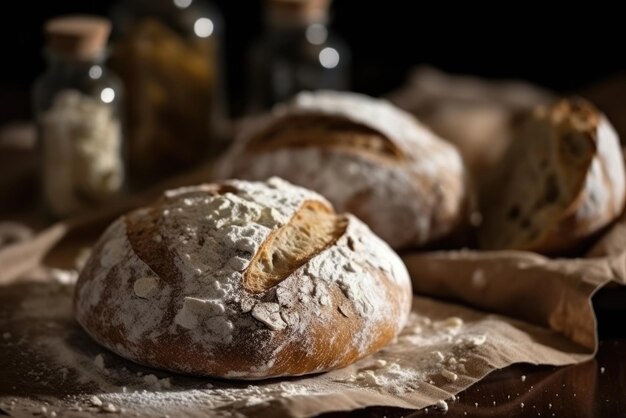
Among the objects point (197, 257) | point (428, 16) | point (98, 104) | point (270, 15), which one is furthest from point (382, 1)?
point (197, 257)

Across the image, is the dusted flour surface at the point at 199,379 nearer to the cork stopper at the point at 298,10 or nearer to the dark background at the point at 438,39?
the cork stopper at the point at 298,10

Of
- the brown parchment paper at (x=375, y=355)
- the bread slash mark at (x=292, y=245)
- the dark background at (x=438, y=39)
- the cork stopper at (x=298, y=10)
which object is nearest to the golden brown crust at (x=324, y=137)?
the brown parchment paper at (x=375, y=355)

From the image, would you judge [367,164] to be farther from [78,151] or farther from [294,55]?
[294,55]

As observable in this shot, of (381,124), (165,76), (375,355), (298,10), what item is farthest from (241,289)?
(298,10)

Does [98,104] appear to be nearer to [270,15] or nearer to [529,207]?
[270,15]

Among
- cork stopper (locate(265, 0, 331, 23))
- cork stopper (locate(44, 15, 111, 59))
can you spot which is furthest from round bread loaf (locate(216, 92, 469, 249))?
cork stopper (locate(265, 0, 331, 23))
